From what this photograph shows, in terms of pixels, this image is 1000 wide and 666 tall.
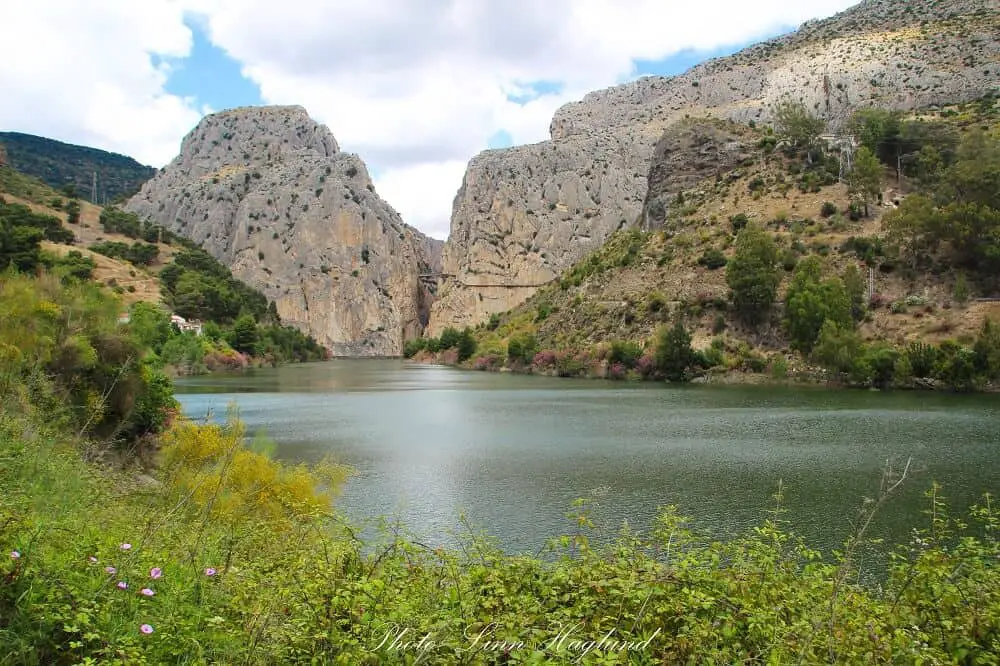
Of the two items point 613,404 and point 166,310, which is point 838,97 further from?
point 166,310

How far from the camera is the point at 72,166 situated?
17550 centimetres

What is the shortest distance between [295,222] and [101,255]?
7525 centimetres

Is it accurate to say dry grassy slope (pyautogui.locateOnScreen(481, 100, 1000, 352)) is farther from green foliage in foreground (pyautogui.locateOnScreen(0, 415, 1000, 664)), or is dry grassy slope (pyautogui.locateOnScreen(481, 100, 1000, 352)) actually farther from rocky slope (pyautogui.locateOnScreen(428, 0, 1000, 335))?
green foliage in foreground (pyautogui.locateOnScreen(0, 415, 1000, 664))

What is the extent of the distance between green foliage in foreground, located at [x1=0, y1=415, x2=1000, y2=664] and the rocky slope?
281 ft

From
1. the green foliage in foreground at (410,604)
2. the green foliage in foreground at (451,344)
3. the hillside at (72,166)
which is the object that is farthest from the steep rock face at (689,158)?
the hillside at (72,166)

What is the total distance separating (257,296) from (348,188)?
51608 mm

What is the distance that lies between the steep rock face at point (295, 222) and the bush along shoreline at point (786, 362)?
89171mm

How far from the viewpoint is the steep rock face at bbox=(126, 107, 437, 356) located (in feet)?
518

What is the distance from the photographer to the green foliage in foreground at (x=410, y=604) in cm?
482

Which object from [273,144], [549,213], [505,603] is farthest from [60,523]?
[273,144]

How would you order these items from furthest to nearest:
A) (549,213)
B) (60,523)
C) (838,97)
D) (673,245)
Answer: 1. (549,213)
2. (838,97)
3. (673,245)
4. (60,523)

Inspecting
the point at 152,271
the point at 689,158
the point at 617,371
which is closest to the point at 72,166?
the point at 152,271

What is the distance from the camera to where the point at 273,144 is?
17200cm

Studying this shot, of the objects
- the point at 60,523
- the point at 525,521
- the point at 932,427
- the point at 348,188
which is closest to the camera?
the point at 60,523
